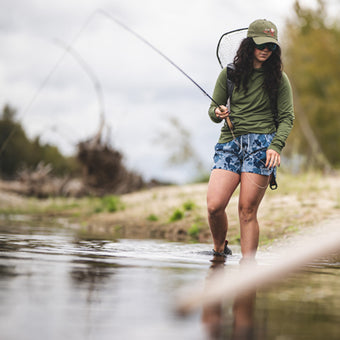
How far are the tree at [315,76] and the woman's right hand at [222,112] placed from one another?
25206mm

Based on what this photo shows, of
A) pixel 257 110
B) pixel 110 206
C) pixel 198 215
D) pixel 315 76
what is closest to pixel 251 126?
pixel 257 110

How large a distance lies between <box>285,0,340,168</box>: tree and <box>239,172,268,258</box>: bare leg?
25.1 metres

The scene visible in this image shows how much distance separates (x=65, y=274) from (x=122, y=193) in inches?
622

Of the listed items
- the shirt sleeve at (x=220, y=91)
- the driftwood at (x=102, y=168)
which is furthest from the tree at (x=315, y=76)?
the shirt sleeve at (x=220, y=91)

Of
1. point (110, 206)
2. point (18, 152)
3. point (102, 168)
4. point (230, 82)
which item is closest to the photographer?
point (230, 82)

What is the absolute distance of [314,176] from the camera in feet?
49.4

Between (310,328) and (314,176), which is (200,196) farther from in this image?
(310,328)

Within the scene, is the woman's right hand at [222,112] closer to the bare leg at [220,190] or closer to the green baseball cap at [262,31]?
the bare leg at [220,190]

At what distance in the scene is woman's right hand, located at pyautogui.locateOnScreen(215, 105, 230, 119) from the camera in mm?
5637

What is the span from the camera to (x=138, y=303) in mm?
3188

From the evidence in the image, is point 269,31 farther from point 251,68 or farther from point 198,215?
point 198,215

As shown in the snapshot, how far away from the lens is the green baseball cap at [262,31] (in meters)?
5.54

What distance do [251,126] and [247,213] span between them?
77 centimetres

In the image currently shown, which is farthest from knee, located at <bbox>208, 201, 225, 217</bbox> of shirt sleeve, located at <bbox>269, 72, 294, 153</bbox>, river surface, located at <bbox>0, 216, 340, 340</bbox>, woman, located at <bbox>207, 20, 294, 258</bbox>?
shirt sleeve, located at <bbox>269, 72, 294, 153</bbox>
